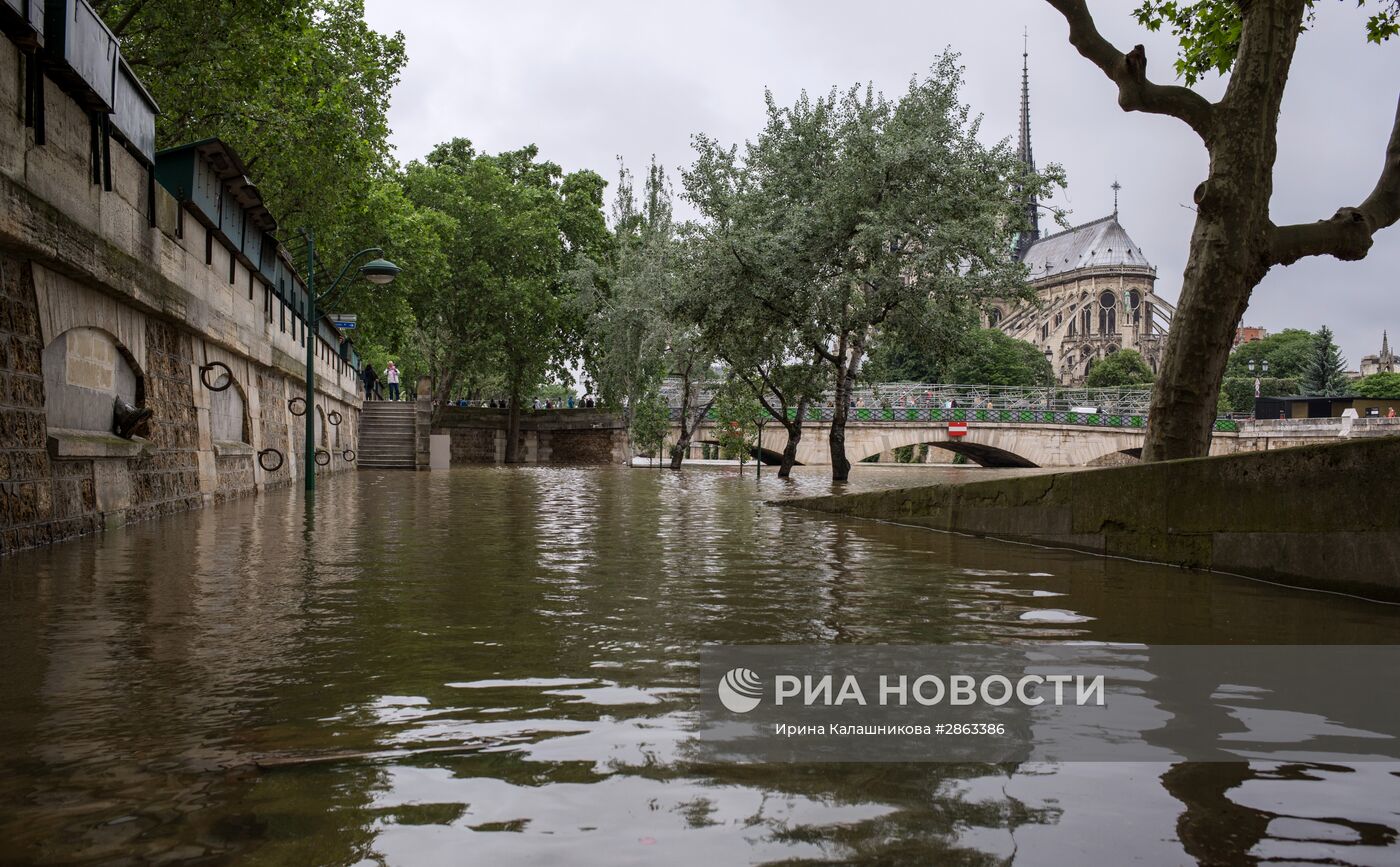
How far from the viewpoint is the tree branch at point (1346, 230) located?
10023 mm

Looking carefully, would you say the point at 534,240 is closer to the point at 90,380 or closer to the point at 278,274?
the point at 278,274

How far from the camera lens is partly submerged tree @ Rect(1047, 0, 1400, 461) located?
9766 millimetres

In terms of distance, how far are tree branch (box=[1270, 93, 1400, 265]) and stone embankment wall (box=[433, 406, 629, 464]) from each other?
43137 mm

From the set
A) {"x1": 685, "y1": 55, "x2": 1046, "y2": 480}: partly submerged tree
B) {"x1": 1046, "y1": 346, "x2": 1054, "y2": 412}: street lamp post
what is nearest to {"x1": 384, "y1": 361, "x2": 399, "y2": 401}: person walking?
{"x1": 685, "y1": 55, "x2": 1046, "y2": 480}: partly submerged tree

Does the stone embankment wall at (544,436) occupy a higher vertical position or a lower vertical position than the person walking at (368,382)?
lower

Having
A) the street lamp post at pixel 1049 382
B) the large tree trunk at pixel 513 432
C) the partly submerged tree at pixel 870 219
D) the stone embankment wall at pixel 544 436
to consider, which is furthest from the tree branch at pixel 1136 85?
the street lamp post at pixel 1049 382

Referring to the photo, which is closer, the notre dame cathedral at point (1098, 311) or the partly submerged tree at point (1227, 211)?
the partly submerged tree at point (1227, 211)

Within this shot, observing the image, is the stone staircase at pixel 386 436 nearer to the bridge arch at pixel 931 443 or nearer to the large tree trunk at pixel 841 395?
the large tree trunk at pixel 841 395

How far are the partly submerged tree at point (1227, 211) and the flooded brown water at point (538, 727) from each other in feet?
12.6

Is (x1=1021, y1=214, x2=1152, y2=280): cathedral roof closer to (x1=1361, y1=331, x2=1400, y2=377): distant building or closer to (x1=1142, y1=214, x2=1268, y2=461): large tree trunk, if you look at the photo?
(x1=1361, y1=331, x2=1400, y2=377): distant building

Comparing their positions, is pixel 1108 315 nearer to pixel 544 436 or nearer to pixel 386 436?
pixel 544 436

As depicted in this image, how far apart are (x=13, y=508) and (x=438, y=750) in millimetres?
6519

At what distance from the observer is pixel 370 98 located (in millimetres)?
29859

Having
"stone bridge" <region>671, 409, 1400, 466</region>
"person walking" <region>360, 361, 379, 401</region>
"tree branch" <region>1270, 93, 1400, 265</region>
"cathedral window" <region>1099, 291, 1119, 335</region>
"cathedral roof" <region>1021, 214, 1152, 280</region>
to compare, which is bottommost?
"stone bridge" <region>671, 409, 1400, 466</region>
